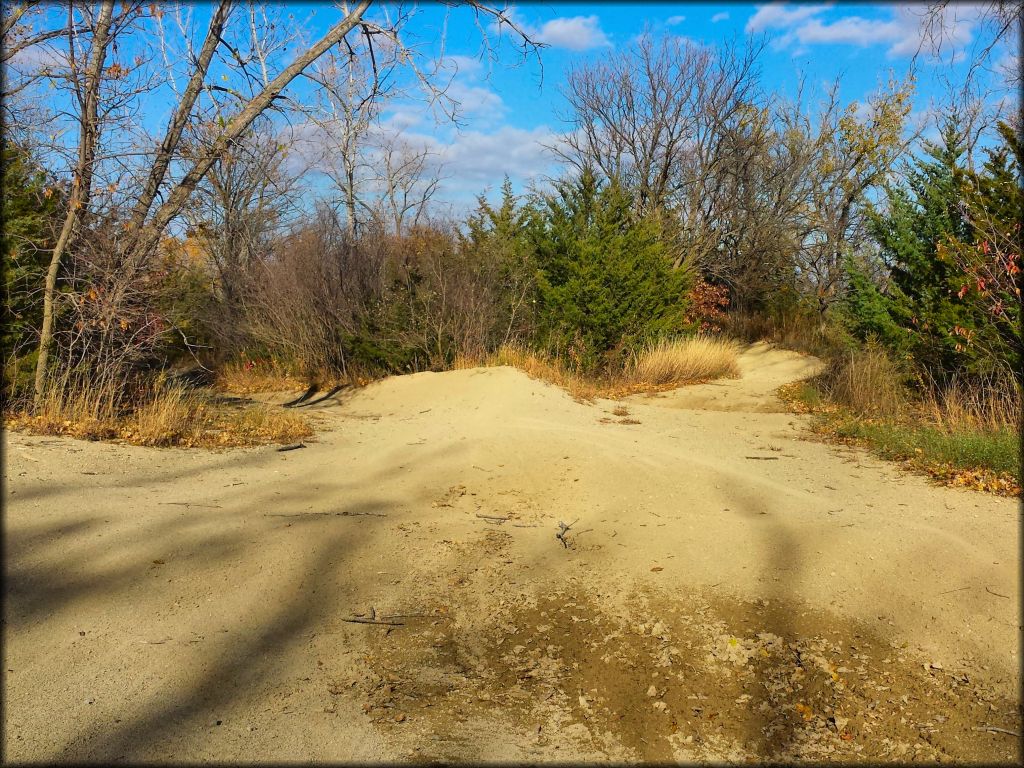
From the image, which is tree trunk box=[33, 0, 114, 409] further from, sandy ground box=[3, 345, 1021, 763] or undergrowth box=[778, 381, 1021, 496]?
undergrowth box=[778, 381, 1021, 496]

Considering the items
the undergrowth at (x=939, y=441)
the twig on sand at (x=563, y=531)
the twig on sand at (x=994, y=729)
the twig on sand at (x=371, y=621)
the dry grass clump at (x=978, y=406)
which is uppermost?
the dry grass clump at (x=978, y=406)

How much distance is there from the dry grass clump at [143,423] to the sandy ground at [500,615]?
58cm

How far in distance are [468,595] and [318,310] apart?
11.4m

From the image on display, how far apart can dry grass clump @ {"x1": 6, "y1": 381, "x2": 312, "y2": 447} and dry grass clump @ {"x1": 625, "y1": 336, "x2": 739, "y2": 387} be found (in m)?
7.42

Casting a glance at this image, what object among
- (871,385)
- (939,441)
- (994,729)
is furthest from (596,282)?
(994,729)

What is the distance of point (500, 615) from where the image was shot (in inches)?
165

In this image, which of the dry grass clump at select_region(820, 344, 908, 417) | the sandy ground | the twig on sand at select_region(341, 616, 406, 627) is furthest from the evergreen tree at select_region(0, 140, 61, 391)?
the dry grass clump at select_region(820, 344, 908, 417)

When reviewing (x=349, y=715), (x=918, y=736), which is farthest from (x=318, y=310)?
(x=918, y=736)

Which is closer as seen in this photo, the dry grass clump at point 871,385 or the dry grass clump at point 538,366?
the dry grass clump at point 871,385

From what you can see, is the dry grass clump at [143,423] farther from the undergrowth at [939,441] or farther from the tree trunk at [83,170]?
the undergrowth at [939,441]

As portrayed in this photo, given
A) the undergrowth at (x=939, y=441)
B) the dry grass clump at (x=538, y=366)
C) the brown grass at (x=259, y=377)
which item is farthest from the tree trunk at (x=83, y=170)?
the undergrowth at (x=939, y=441)

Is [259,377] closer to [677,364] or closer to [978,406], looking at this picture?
[677,364]

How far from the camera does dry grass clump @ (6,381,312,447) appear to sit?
7453 millimetres

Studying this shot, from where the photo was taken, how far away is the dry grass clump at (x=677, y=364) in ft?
47.1
